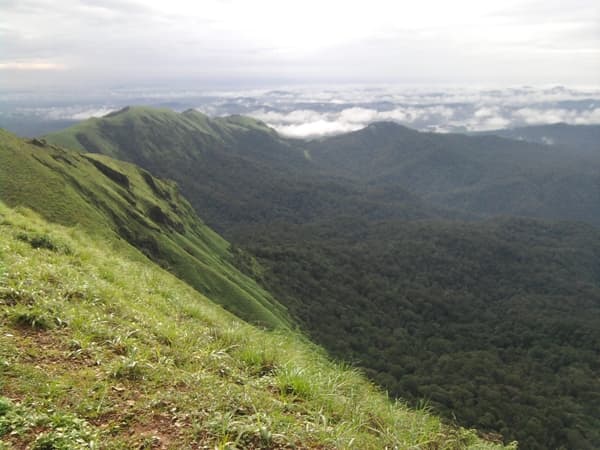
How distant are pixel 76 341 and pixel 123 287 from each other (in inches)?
255

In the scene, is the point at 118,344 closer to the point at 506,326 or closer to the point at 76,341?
the point at 76,341

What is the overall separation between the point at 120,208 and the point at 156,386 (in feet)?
280

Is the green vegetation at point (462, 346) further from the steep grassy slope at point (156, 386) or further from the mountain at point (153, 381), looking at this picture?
the steep grassy slope at point (156, 386)

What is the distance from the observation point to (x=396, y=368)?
4348 inches

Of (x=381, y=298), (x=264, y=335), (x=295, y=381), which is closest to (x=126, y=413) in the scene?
(x=295, y=381)

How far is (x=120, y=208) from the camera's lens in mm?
85125

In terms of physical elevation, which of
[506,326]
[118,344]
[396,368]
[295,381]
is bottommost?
[506,326]

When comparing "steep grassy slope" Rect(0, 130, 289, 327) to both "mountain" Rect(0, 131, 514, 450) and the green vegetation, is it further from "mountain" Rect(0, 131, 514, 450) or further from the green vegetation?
"mountain" Rect(0, 131, 514, 450)

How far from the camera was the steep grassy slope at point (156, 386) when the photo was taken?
7117 millimetres

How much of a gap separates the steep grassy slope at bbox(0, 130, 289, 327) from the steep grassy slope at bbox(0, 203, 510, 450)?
36599mm

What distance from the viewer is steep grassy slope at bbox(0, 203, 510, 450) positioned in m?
7.12

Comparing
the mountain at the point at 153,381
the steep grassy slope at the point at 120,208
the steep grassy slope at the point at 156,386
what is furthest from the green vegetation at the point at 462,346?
the steep grassy slope at the point at 156,386

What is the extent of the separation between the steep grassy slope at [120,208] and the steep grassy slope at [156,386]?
1441 inches

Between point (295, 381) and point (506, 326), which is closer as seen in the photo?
point (295, 381)
